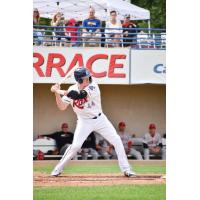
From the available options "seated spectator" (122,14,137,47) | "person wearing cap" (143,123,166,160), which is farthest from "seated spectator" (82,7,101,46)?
"person wearing cap" (143,123,166,160)

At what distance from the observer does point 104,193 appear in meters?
8.38

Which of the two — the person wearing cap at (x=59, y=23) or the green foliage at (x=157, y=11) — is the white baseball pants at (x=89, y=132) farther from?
the green foliage at (x=157, y=11)

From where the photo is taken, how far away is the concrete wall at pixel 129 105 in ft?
47.2

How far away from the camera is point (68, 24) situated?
13.6 m

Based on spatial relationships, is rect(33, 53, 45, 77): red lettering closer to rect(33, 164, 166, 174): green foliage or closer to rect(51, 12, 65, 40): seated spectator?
rect(51, 12, 65, 40): seated spectator

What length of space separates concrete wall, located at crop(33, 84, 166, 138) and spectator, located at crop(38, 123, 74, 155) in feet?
2.96

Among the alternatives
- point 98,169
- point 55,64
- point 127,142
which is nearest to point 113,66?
point 55,64

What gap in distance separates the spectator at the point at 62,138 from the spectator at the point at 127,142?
0.86 m

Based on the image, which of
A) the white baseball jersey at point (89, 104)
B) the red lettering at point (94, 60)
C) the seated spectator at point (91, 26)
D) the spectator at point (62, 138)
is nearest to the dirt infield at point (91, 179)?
the white baseball jersey at point (89, 104)

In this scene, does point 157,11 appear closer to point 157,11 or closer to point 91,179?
point 157,11

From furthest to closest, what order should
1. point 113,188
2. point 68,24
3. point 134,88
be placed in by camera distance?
1. point 134,88
2. point 68,24
3. point 113,188
